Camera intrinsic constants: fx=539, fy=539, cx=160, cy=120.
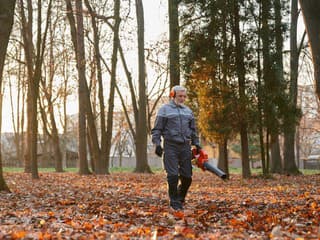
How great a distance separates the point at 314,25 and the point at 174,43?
802cm

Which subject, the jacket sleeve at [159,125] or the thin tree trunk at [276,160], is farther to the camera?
the thin tree trunk at [276,160]

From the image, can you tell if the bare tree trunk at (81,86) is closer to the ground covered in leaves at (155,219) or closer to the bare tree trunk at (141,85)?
the bare tree trunk at (141,85)

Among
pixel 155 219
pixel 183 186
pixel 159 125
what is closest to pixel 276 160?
pixel 183 186

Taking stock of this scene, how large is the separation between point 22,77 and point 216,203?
30.9 m

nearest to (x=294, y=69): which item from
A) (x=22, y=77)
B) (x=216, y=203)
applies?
(x=216, y=203)

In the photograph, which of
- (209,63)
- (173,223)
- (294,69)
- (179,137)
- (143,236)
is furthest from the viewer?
(294,69)

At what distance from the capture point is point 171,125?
334 inches

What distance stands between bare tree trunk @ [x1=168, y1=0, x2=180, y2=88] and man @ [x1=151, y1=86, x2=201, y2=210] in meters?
10.5

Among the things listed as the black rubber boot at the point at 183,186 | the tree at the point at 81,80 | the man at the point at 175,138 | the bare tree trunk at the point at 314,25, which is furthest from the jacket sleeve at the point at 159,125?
the tree at the point at 81,80

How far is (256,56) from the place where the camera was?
59.5 ft

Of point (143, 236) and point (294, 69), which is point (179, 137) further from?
point (294, 69)

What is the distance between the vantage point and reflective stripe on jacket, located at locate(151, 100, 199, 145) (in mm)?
8445

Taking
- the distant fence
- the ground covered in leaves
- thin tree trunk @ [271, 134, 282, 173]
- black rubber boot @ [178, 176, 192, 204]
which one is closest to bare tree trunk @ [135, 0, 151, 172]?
thin tree trunk @ [271, 134, 282, 173]

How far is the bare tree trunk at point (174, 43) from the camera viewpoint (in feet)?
63.6
